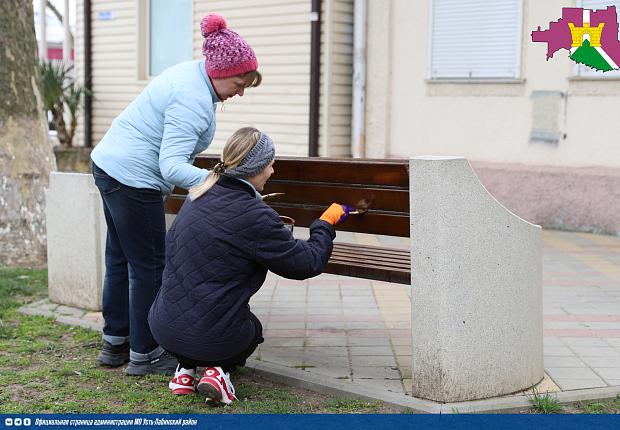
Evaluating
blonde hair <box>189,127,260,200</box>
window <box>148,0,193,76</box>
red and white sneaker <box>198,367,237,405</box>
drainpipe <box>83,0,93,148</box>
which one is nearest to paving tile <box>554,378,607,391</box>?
red and white sneaker <box>198,367,237,405</box>

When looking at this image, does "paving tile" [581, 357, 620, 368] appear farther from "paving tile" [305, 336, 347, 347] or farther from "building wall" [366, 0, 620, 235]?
"building wall" [366, 0, 620, 235]

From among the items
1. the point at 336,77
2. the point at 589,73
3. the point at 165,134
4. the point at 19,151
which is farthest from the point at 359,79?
the point at 165,134

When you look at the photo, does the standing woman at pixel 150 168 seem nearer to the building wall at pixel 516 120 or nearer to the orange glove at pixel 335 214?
the orange glove at pixel 335 214

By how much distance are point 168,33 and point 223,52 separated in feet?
33.9

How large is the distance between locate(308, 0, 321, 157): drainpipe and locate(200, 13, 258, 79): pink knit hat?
736 cm

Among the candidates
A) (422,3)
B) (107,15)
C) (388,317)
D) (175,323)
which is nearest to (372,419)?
(175,323)

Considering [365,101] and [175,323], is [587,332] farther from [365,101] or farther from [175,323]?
[365,101]

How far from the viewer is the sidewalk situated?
4.68m

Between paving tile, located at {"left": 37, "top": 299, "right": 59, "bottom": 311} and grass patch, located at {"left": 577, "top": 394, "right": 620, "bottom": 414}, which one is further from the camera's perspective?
paving tile, located at {"left": 37, "top": 299, "right": 59, "bottom": 311}

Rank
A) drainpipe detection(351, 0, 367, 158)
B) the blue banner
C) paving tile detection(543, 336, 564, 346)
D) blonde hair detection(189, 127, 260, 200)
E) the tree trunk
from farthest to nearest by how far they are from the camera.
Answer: drainpipe detection(351, 0, 367, 158)
the tree trunk
paving tile detection(543, 336, 564, 346)
blonde hair detection(189, 127, 260, 200)
the blue banner

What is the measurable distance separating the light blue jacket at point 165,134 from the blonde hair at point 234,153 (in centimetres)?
13

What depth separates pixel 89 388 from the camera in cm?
465

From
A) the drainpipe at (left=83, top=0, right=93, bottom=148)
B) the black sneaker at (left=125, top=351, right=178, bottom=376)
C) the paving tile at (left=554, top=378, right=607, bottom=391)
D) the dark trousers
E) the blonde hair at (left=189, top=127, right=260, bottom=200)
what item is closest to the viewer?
the blonde hair at (left=189, top=127, right=260, bottom=200)

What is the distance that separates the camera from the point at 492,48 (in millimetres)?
10461
